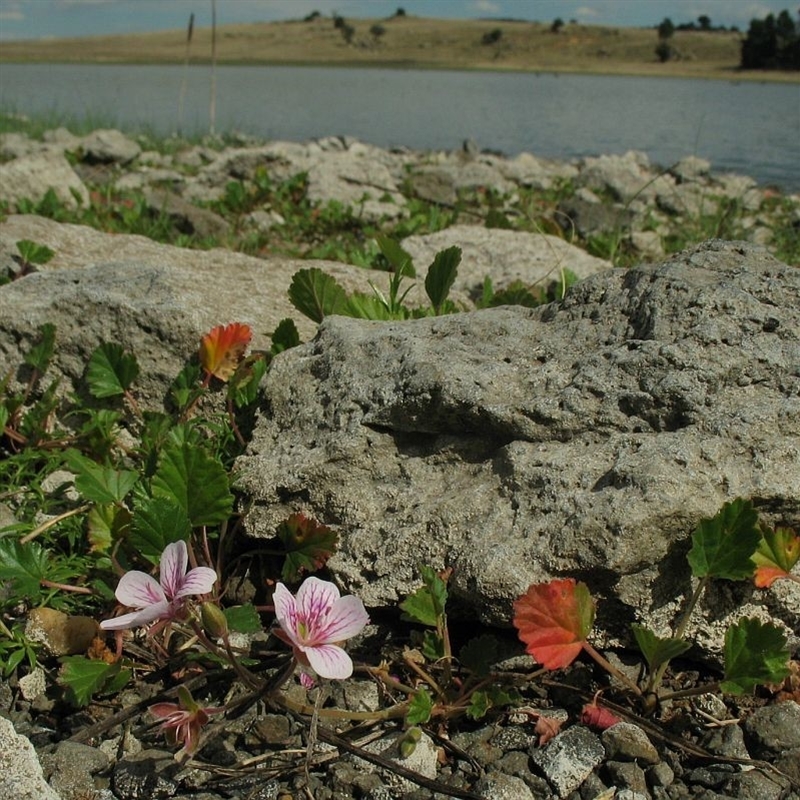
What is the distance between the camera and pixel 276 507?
2391 mm

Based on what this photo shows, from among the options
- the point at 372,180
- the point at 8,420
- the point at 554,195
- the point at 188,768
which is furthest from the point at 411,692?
the point at 554,195

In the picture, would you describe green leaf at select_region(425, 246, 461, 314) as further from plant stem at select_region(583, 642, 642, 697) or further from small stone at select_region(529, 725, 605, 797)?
small stone at select_region(529, 725, 605, 797)

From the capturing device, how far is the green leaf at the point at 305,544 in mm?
2172

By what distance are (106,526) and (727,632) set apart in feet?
5.10

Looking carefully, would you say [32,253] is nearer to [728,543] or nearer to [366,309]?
[366,309]

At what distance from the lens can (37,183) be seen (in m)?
5.89

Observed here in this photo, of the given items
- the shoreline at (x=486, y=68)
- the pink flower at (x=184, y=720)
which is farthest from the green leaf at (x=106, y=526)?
the shoreline at (x=486, y=68)

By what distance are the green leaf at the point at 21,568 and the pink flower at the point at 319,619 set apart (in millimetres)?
791

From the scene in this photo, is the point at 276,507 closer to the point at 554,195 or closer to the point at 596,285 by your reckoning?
the point at 596,285

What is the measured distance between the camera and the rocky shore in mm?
1854

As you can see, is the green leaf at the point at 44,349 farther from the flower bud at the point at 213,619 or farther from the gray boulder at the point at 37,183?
the gray boulder at the point at 37,183

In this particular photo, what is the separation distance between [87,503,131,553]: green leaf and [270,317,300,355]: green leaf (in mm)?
816

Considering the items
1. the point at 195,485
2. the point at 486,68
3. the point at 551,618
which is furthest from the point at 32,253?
the point at 486,68

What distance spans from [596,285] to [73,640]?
1.71 metres
